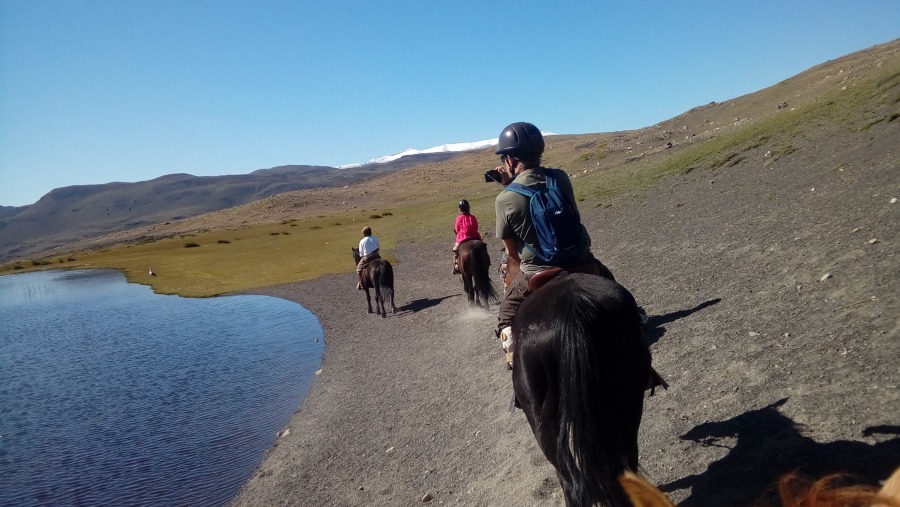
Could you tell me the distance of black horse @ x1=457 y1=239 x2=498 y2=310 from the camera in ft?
45.6

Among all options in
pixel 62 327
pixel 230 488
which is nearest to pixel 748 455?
pixel 230 488

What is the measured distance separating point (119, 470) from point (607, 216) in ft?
62.9

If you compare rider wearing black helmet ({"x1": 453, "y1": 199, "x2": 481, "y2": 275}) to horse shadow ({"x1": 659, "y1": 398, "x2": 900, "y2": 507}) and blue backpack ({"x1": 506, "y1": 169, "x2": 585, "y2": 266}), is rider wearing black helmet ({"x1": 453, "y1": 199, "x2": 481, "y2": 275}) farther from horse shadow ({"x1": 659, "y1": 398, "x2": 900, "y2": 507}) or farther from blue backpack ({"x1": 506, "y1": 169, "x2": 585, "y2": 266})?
horse shadow ({"x1": 659, "y1": 398, "x2": 900, "y2": 507})

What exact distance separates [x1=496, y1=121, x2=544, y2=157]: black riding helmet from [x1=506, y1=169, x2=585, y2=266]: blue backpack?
529mm

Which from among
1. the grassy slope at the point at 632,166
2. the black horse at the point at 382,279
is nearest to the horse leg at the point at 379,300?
the black horse at the point at 382,279

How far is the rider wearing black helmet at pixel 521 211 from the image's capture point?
497 cm

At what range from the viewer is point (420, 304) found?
1806cm

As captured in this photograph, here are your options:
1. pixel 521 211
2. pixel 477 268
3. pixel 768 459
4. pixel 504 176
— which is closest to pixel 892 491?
pixel 521 211

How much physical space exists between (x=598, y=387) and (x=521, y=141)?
2.59m

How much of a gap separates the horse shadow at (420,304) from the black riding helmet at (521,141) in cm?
1226

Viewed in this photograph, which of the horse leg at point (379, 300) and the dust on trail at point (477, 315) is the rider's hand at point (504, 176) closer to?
the dust on trail at point (477, 315)

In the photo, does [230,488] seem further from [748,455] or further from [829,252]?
[829,252]

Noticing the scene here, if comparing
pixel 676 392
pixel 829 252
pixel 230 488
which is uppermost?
pixel 829 252

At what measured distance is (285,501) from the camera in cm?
729
